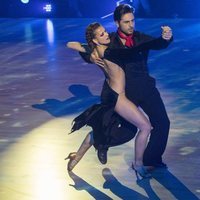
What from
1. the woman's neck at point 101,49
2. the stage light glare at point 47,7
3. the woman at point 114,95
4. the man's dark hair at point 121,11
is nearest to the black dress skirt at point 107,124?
the woman at point 114,95

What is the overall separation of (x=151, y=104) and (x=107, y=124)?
49cm

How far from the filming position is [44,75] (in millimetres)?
11492

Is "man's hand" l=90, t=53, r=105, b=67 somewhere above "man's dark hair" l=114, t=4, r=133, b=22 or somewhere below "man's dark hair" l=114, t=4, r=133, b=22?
below

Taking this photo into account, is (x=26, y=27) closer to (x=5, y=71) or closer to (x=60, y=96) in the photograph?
(x=5, y=71)

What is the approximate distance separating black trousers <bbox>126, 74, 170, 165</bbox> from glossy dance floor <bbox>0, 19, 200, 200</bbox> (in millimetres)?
345

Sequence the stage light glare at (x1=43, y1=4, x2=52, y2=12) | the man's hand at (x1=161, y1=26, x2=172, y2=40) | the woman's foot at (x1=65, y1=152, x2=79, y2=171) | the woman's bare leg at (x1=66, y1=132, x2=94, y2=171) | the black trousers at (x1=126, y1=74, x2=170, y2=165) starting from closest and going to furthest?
the man's hand at (x1=161, y1=26, x2=172, y2=40) < the black trousers at (x1=126, y1=74, x2=170, y2=165) < the woman's bare leg at (x1=66, y1=132, x2=94, y2=171) < the woman's foot at (x1=65, y1=152, x2=79, y2=171) < the stage light glare at (x1=43, y1=4, x2=52, y2=12)

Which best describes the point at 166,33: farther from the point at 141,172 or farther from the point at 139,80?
the point at 141,172

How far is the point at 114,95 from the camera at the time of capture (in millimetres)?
6125

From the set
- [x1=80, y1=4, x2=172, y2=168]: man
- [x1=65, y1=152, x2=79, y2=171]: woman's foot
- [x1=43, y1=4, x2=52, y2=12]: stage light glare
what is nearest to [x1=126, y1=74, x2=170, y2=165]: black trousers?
[x1=80, y1=4, x2=172, y2=168]: man

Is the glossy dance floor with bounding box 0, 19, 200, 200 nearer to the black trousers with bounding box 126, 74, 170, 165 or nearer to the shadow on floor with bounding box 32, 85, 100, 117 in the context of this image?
the shadow on floor with bounding box 32, 85, 100, 117

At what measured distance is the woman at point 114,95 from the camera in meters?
5.95

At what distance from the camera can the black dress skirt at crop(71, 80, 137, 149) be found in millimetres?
6203

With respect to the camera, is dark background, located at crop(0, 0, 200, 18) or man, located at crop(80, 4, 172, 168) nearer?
man, located at crop(80, 4, 172, 168)

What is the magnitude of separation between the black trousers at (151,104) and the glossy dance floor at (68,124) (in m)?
0.35
